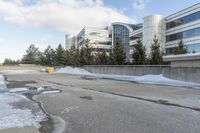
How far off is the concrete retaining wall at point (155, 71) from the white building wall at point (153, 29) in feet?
84.9

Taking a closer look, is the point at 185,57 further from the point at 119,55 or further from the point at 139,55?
the point at 119,55

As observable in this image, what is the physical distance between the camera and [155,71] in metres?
27.5

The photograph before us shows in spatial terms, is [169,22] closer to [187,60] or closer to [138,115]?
[187,60]

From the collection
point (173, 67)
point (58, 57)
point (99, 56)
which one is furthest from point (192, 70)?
point (58, 57)

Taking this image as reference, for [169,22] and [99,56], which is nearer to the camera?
[99,56]

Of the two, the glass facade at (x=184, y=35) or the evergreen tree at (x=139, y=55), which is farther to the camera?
the glass facade at (x=184, y=35)

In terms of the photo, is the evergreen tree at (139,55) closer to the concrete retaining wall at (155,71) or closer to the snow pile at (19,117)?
the concrete retaining wall at (155,71)

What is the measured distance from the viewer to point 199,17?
170 ft

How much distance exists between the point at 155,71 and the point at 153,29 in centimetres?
3777

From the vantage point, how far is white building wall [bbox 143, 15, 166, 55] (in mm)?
63125

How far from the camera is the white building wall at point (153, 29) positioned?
63.1 meters

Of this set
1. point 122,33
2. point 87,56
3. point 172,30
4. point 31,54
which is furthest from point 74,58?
point 31,54

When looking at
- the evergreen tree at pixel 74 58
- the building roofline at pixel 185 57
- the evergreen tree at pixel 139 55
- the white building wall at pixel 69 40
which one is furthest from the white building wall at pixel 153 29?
the white building wall at pixel 69 40

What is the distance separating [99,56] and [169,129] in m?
41.3
